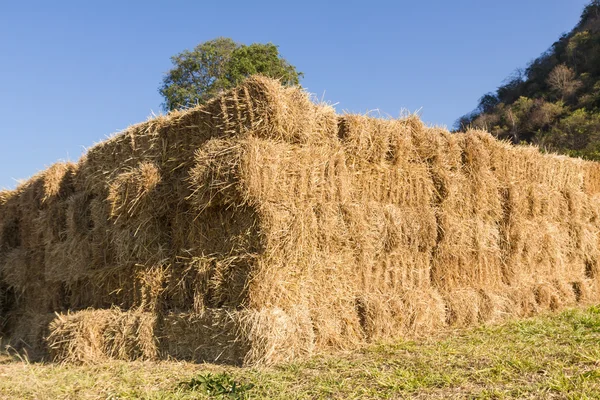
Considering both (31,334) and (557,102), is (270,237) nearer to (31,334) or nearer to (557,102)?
(31,334)

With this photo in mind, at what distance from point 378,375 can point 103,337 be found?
12.7 ft

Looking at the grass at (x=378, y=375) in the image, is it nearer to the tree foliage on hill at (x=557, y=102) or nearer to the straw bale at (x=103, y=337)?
the straw bale at (x=103, y=337)

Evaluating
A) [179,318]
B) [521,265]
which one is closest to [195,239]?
[179,318]

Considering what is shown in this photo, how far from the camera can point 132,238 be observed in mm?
7367

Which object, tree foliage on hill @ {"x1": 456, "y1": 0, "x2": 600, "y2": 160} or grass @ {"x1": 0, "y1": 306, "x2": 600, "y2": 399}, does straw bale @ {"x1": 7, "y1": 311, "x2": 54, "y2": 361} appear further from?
tree foliage on hill @ {"x1": 456, "y1": 0, "x2": 600, "y2": 160}

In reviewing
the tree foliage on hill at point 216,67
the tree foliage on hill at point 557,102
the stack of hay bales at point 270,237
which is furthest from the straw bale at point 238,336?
the tree foliage on hill at point 216,67

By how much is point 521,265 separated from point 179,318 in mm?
6541

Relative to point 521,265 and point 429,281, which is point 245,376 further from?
point 521,265

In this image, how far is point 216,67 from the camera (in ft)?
104

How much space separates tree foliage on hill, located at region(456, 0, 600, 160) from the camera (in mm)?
29062

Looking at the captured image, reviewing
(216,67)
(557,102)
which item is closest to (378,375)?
(216,67)

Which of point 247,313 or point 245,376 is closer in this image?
point 245,376

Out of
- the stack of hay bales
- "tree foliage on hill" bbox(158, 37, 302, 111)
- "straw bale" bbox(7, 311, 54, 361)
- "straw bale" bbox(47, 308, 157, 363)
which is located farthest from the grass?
"tree foliage on hill" bbox(158, 37, 302, 111)

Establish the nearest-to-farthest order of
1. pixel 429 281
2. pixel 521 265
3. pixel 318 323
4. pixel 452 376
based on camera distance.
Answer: pixel 452 376, pixel 318 323, pixel 429 281, pixel 521 265
